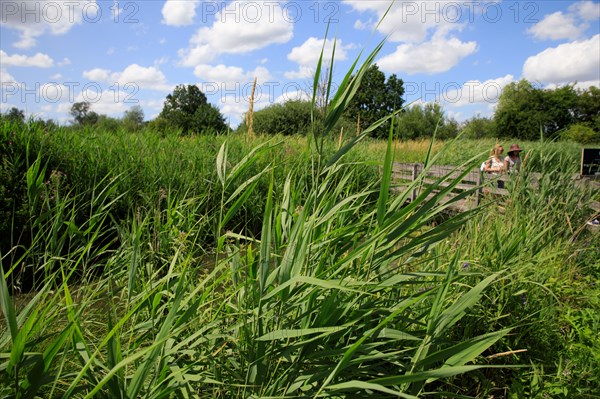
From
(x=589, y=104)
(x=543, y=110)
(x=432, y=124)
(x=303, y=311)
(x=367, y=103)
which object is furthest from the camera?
(x=589, y=104)

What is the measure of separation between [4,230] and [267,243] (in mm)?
3767

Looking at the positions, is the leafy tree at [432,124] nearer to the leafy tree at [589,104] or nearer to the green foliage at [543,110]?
the green foliage at [543,110]

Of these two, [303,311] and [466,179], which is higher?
[466,179]

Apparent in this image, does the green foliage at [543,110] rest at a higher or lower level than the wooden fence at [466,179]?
higher

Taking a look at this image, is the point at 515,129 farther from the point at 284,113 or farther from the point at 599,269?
the point at 599,269

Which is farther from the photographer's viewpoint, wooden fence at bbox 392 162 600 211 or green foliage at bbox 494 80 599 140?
green foliage at bbox 494 80 599 140

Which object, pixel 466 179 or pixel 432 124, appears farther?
pixel 466 179

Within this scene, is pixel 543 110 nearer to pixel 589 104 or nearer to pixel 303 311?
pixel 589 104

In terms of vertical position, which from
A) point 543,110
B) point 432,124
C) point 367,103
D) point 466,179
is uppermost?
point 543,110

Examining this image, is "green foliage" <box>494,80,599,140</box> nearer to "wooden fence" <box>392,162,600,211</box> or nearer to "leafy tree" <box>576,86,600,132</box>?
"leafy tree" <box>576,86,600,132</box>

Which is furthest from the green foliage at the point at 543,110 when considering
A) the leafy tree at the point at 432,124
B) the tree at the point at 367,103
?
the leafy tree at the point at 432,124

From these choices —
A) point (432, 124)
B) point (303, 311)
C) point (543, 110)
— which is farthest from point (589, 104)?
point (303, 311)

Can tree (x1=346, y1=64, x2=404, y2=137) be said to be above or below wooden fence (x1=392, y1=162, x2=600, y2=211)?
above

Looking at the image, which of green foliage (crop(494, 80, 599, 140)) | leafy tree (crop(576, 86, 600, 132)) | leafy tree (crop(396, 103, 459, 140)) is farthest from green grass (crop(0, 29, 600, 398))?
leafy tree (crop(576, 86, 600, 132))
